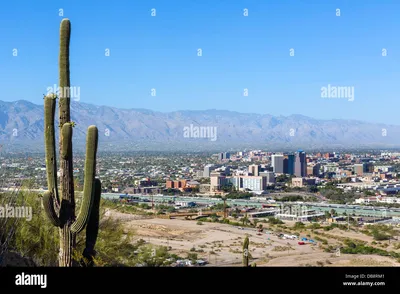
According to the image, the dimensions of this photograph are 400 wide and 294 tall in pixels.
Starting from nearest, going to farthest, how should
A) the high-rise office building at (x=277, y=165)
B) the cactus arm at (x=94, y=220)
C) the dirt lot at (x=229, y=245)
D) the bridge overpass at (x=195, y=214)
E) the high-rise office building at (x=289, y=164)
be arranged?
the cactus arm at (x=94, y=220) → the dirt lot at (x=229, y=245) → the bridge overpass at (x=195, y=214) → the high-rise office building at (x=289, y=164) → the high-rise office building at (x=277, y=165)

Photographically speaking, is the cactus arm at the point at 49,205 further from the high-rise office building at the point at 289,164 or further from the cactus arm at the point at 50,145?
the high-rise office building at the point at 289,164

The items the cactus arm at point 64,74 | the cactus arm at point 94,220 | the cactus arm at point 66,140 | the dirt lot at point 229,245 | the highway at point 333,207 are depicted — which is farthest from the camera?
the highway at point 333,207

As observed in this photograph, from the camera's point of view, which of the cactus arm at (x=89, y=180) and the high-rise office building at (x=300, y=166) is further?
the high-rise office building at (x=300, y=166)

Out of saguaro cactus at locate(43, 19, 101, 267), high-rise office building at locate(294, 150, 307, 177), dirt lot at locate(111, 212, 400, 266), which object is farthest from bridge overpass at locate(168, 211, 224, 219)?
high-rise office building at locate(294, 150, 307, 177)

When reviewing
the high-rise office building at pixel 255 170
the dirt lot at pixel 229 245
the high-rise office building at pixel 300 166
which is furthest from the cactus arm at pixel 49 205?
the high-rise office building at pixel 300 166

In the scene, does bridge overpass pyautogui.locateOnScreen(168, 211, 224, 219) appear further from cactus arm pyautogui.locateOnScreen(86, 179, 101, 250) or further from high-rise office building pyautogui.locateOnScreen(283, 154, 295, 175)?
high-rise office building pyautogui.locateOnScreen(283, 154, 295, 175)
